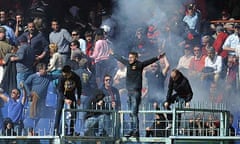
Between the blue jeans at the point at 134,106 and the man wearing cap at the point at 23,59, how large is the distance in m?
4.47

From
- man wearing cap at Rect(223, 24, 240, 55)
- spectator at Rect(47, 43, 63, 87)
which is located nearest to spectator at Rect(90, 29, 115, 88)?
spectator at Rect(47, 43, 63, 87)

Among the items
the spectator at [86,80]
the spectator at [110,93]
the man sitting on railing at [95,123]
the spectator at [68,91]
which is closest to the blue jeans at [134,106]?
the man sitting on railing at [95,123]

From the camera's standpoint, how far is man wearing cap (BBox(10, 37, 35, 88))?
1720 cm

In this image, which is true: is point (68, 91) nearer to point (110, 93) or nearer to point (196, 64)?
point (110, 93)

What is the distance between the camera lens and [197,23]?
Result: 16.9 meters

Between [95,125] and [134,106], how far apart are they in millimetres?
959

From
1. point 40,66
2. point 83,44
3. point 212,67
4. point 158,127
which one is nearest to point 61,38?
point 83,44

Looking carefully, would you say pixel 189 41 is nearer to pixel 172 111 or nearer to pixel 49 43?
pixel 49 43

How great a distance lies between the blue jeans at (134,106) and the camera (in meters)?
12.8

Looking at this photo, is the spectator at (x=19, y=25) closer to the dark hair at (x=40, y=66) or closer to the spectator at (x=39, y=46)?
the spectator at (x=39, y=46)

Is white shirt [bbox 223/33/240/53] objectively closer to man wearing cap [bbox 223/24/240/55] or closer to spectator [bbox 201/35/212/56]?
man wearing cap [bbox 223/24/240/55]

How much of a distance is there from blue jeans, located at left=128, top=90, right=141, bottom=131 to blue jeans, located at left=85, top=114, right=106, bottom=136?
53cm

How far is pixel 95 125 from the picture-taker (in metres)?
13.5

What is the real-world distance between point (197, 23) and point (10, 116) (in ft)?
15.0
